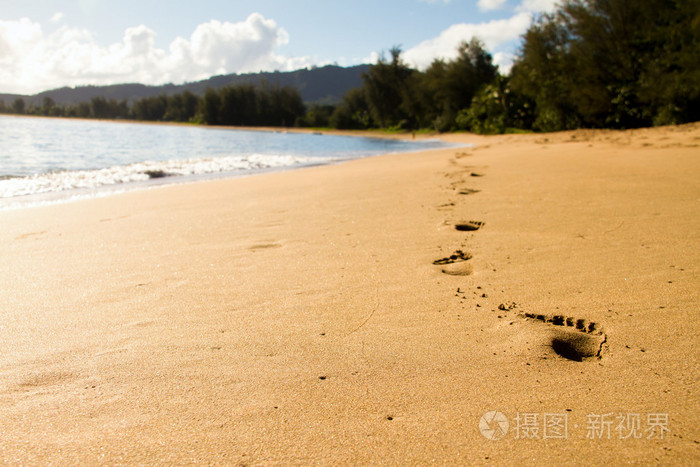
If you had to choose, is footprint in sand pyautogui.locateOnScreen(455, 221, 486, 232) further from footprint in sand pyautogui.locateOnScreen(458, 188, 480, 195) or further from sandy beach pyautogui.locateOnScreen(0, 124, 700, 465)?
footprint in sand pyautogui.locateOnScreen(458, 188, 480, 195)

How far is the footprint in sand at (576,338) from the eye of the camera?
1.56 m

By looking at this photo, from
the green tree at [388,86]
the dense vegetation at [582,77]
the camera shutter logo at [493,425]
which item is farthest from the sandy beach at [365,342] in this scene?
the green tree at [388,86]

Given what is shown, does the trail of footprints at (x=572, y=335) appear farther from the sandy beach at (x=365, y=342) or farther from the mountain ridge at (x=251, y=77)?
the mountain ridge at (x=251, y=77)

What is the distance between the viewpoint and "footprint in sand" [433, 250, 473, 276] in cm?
243

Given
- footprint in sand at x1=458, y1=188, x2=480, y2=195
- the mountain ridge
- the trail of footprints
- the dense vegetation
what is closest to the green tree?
the dense vegetation

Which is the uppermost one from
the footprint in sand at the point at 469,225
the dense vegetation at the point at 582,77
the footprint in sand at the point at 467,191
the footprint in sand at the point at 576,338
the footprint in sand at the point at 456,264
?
the dense vegetation at the point at 582,77

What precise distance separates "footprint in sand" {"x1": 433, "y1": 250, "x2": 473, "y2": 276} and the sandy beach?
2cm

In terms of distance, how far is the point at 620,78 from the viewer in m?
17.4

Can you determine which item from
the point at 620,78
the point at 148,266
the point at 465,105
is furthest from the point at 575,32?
the point at 148,266

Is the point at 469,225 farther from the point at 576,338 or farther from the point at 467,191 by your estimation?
the point at 576,338

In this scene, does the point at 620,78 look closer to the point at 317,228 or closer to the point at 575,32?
the point at 575,32

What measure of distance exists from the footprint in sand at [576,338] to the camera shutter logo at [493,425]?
17.9 inches

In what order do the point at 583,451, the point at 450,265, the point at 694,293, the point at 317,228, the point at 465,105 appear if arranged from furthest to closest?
the point at 465,105
the point at 317,228
the point at 450,265
the point at 694,293
the point at 583,451

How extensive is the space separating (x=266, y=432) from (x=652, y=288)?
1816 mm
